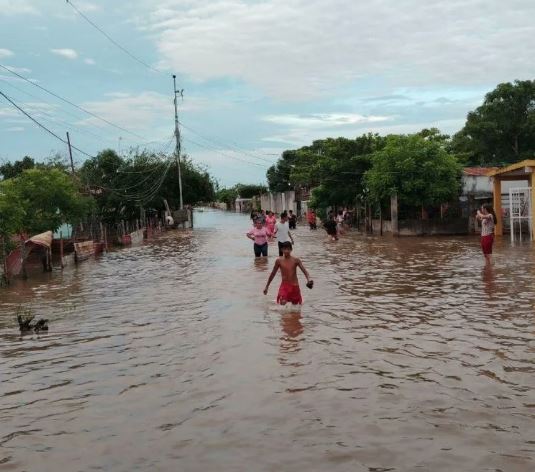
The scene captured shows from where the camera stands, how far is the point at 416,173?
1174 inches

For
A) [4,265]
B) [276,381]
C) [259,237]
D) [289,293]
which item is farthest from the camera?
[259,237]

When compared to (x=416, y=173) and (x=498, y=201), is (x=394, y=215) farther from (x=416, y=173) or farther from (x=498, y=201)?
(x=498, y=201)

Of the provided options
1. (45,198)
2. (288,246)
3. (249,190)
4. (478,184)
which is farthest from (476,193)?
(249,190)

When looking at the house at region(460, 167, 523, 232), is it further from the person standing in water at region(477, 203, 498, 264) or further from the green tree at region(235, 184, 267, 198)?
the green tree at region(235, 184, 267, 198)

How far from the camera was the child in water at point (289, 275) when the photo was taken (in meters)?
10.4

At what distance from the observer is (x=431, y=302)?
442 inches

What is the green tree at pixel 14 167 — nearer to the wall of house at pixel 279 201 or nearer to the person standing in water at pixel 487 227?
the wall of house at pixel 279 201

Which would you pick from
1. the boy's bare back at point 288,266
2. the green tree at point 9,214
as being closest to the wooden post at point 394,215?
the green tree at point 9,214

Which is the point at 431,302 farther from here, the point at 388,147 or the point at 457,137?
the point at 457,137

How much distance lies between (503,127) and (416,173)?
2376 centimetres

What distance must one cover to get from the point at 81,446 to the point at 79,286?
37.0ft

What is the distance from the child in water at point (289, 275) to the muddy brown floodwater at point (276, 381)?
17.1 inches

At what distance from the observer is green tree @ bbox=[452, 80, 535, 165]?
49.1 meters

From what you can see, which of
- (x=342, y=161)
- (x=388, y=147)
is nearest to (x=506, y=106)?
(x=342, y=161)
